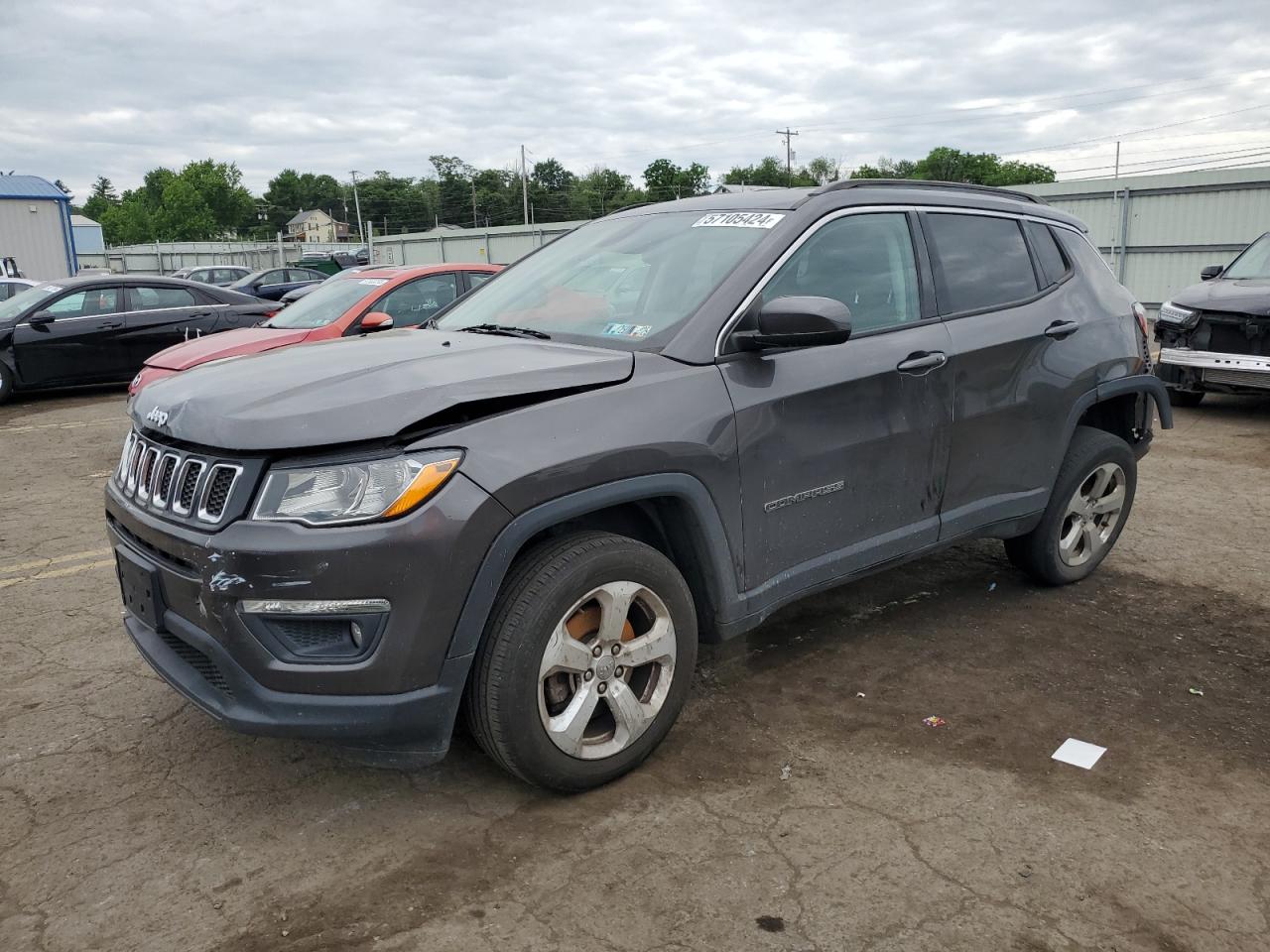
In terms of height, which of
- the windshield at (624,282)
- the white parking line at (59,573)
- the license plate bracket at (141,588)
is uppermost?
the windshield at (624,282)

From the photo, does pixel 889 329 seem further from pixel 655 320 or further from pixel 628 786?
pixel 628 786

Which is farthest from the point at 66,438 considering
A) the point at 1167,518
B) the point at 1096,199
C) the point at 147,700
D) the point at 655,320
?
the point at 1096,199

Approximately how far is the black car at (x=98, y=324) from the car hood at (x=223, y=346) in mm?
4631

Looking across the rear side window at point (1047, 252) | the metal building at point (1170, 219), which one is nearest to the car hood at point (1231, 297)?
the rear side window at point (1047, 252)

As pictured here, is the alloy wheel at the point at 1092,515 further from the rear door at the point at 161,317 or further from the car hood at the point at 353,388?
the rear door at the point at 161,317

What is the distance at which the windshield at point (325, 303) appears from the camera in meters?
8.67

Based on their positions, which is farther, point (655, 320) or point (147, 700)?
point (147, 700)

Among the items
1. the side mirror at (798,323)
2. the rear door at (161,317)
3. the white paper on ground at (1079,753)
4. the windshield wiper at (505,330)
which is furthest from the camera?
the rear door at (161,317)

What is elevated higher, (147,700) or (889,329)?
(889,329)

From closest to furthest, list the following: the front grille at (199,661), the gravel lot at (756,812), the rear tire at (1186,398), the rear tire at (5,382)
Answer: the gravel lot at (756,812) < the front grille at (199,661) < the rear tire at (1186,398) < the rear tire at (5,382)

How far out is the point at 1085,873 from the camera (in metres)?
2.67

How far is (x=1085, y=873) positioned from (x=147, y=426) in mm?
2930

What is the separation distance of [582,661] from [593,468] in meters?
0.56

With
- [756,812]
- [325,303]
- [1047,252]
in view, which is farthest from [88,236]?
[756,812]
